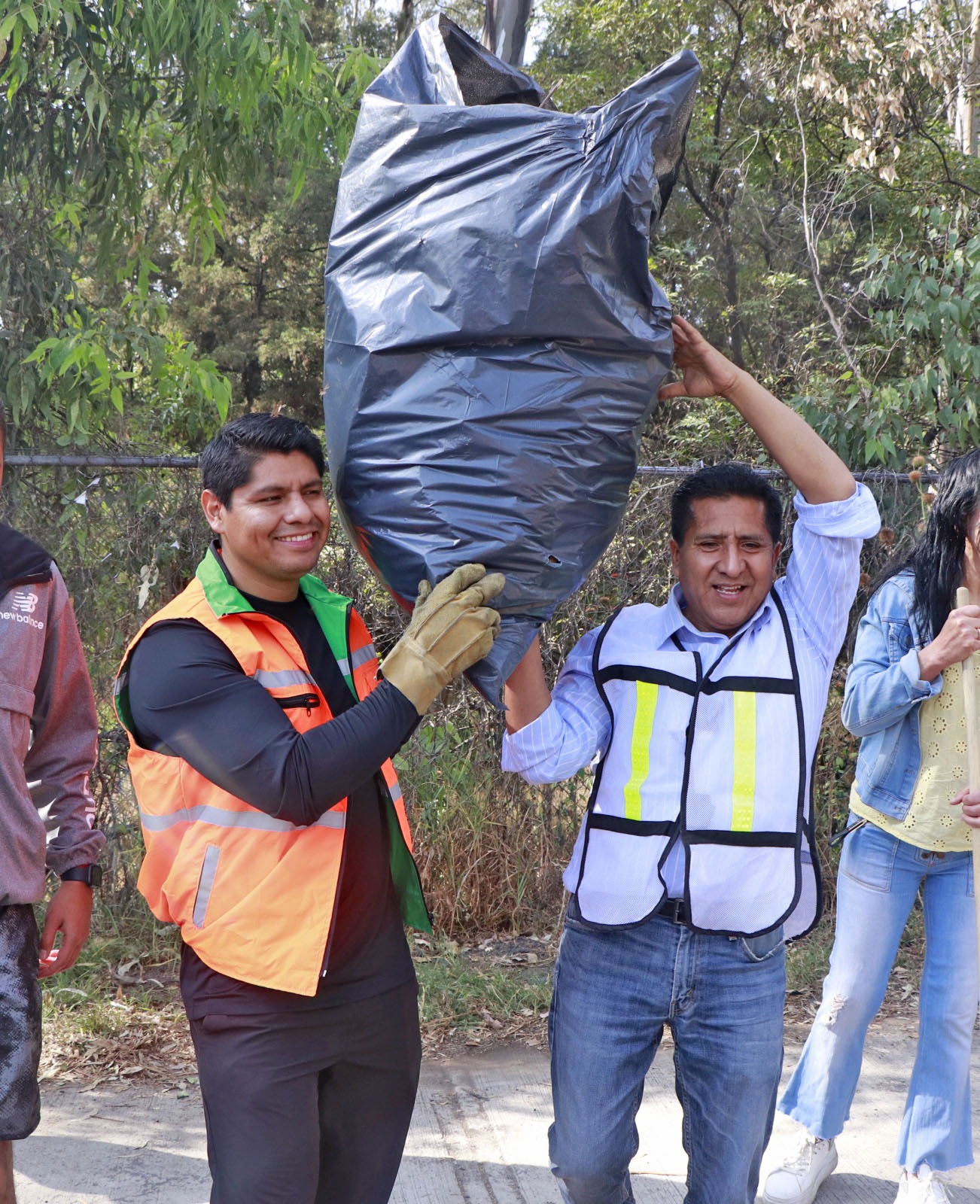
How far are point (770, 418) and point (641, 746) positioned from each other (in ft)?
2.07

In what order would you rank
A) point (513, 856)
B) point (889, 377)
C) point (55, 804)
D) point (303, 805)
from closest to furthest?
point (303, 805)
point (55, 804)
point (513, 856)
point (889, 377)

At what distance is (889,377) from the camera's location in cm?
581

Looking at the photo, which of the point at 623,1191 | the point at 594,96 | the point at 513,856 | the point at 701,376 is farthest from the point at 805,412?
the point at 594,96

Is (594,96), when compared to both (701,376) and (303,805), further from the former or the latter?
(303,805)

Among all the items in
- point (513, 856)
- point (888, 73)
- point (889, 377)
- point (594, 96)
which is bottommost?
point (513, 856)

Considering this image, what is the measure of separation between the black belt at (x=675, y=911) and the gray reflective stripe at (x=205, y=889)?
2.49 ft

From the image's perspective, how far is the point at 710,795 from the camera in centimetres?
189

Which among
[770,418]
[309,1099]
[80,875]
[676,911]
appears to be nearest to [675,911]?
[676,911]

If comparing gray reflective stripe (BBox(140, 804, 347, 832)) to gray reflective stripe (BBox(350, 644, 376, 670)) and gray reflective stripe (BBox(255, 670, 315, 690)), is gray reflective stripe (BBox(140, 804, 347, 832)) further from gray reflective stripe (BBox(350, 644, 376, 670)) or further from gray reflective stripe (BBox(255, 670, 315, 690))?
gray reflective stripe (BBox(350, 644, 376, 670))

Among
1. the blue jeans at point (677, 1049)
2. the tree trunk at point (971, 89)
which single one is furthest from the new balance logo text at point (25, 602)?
the tree trunk at point (971, 89)

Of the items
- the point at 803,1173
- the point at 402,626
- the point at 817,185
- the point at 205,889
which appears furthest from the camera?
the point at 817,185

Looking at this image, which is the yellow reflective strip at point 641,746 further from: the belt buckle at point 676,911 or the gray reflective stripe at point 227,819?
the gray reflective stripe at point 227,819

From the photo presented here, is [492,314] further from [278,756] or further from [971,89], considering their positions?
[971,89]

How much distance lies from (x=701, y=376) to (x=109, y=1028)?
2.74m
